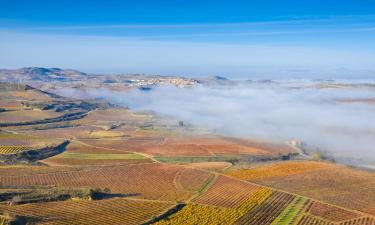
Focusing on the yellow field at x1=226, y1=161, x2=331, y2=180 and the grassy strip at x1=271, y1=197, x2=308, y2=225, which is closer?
the grassy strip at x1=271, y1=197, x2=308, y2=225

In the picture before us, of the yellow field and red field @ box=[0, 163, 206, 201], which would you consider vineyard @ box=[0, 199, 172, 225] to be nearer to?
red field @ box=[0, 163, 206, 201]

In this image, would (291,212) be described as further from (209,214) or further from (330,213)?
(209,214)

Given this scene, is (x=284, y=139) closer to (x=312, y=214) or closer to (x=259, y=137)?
(x=259, y=137)

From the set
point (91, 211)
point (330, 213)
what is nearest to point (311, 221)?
point (330, 213)

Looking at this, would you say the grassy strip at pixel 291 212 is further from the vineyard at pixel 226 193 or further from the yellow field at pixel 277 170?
the yellow field at pixel 277 170

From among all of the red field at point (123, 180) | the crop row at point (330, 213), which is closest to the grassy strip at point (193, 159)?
the red field at point (123, 180)

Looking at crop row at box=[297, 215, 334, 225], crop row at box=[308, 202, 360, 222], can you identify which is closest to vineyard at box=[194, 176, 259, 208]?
crop row at box=[297, 215, 334, 225]
